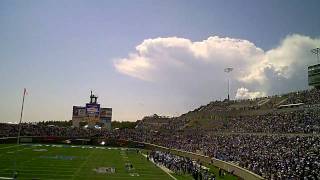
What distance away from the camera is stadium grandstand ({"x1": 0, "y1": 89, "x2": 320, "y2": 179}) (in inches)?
1249

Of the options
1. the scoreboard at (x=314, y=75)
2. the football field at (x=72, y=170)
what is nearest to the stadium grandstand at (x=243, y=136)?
the scoreboard at (x=314, y=75)

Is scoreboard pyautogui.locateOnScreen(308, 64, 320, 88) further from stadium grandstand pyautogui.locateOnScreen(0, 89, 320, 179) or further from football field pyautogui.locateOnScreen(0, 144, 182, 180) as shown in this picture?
football field pyautogui.locateOnScreen(0, 144, 182, 180)

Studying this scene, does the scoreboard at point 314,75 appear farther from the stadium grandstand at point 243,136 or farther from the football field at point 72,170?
the football field at point 72,170

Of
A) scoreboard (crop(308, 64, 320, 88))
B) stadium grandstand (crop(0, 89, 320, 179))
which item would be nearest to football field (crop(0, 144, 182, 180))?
stadium grandstand (crop(0, 89, 320, 179))

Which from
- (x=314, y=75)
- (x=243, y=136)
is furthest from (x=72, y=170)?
(x=314, y=75)

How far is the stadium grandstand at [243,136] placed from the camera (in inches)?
1249

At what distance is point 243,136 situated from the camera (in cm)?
4897

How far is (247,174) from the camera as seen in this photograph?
32281mm

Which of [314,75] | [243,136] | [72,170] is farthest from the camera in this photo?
[314,75]

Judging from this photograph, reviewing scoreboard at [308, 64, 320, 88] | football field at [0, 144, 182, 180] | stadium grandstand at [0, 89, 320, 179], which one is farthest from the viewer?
scoreboard at [308, 64, 320, 88]

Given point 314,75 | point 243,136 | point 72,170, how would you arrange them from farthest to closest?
point 314,75 < point 243,136 < point 72,170

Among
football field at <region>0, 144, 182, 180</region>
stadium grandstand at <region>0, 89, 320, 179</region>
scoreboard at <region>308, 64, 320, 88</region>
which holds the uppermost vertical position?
scoreboard at <region>308, 64, 320, 88</region>

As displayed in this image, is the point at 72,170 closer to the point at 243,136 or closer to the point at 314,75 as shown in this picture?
the point at 243,136

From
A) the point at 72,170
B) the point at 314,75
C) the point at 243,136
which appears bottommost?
the point at 72,170
